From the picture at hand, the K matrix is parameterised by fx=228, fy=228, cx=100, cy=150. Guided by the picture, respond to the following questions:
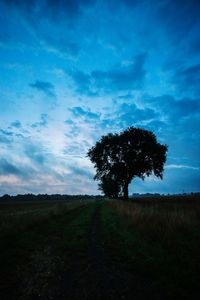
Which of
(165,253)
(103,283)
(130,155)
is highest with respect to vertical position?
(130,155)

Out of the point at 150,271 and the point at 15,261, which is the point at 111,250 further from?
the point at 15,261

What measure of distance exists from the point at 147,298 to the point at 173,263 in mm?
2202

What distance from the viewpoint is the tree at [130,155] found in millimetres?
40156

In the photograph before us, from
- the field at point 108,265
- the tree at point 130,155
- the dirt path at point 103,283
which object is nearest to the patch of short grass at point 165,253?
the field at point 108,265

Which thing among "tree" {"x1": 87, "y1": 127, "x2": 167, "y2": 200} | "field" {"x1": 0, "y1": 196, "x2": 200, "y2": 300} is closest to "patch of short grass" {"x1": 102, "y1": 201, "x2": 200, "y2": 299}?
"field" {"x1": 0, "y1": 196, "x2": 200, "y2": 300}

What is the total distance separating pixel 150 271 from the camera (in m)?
6.23

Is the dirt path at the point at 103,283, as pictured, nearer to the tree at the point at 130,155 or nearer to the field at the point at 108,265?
the field at the point at 108,265

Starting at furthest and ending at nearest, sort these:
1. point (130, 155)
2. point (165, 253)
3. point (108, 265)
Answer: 1. point (130, 155)
2. point (165, 253)
3. point (108, 265)

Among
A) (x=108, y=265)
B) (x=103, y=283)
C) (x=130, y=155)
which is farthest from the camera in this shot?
(x=130, y=155)

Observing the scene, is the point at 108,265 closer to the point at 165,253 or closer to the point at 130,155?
the point at 165,253

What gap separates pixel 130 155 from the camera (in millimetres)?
40438

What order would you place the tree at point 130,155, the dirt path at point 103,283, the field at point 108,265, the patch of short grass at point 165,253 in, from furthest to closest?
the tree at point 130,155 → the patch of short grass at point 165,253 → the field at point 108,265 → the dirt path at point 103,283

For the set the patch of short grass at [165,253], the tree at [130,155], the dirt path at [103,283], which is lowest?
the dirt path at [103,283]

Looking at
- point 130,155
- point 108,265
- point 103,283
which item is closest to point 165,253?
point 108,265
